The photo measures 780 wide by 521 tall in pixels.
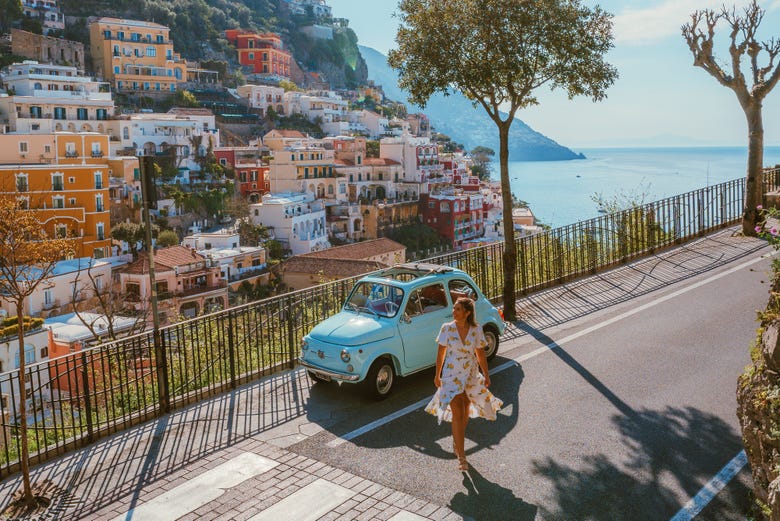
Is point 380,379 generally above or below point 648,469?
above

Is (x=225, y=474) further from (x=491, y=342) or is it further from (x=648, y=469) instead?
(x=491, y=342)

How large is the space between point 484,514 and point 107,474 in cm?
363

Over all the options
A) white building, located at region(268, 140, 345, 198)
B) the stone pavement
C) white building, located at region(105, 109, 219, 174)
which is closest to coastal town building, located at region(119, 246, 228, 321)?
white building, located at region(105, 109, 219, 174)

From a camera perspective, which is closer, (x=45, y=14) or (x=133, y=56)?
(x=133, y=56)

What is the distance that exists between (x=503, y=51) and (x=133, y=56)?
336ft

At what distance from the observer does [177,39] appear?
124938 mm

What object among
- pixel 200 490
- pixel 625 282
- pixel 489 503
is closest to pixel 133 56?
pixel 625 282

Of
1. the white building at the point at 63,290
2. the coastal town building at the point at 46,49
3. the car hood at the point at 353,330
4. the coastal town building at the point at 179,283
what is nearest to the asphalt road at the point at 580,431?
the car hood at the point at 353,330

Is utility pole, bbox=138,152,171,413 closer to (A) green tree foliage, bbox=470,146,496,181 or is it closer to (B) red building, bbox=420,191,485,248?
(B) red building, bbox=420,191,485,248

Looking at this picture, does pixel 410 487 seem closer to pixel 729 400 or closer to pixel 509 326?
pixel 729 400

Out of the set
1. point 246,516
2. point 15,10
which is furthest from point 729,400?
point 15,10

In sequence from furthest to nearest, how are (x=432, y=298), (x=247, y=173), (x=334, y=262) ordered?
(x=247, y=173)
(x=334, y=262)
(x=432, y=298)

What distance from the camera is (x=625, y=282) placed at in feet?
44.7

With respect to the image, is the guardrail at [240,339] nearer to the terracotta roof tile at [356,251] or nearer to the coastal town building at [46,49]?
the terracotta roof tile at [356,251]
